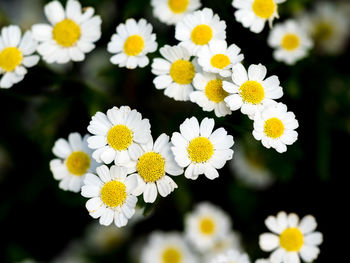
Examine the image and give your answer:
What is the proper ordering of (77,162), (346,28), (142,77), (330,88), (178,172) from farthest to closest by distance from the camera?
(346,28)
(330,88)
(142,77)
(77,162)
(178,172)

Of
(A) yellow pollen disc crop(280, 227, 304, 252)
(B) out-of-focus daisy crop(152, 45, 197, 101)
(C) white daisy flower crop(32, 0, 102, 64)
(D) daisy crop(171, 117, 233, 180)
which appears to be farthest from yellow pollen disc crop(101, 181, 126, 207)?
(A) yellow pollen disc crop(280, 227, 304, 252)

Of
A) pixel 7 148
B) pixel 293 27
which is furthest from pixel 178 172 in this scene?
pixel 7 148

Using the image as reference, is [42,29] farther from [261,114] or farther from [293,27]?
[293,27]

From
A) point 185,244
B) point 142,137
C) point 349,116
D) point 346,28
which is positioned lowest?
point 185,244

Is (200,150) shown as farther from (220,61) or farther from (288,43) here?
(288,43)

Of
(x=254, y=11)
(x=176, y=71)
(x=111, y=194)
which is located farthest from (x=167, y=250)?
(x=254, y=11)

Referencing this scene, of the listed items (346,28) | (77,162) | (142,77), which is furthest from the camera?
(346,28)

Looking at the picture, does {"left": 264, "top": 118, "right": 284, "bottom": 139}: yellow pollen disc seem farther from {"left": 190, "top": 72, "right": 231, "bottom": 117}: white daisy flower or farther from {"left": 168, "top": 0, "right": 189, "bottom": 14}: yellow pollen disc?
{"left": 168, "top": 0, "right": 189, "bottom": 14}: yellow pollen disc

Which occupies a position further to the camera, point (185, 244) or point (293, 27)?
point (185, 244)

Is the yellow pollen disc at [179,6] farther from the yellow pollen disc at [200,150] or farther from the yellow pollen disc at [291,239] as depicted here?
the yellow pollen disc at [291,239]
